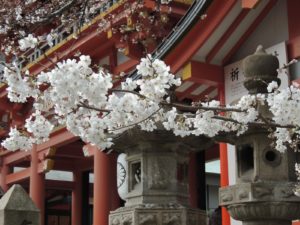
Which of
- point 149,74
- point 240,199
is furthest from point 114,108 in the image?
point 240,199

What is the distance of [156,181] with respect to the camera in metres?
5.15

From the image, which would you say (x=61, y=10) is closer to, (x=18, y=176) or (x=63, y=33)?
(x=63, y=33)

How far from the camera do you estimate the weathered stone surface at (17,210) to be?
16.5 feet

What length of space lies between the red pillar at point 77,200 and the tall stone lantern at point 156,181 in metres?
→ 11.4

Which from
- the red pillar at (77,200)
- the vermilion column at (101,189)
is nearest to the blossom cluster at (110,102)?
the vermilion column at (101,189)

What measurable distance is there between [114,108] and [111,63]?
25.5 ft

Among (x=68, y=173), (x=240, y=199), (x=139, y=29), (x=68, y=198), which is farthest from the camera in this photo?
(x=68, y=198)

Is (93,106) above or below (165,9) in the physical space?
below

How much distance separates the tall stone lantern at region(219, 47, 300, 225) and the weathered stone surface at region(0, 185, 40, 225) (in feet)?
5.66

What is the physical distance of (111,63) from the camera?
1089 centimetres

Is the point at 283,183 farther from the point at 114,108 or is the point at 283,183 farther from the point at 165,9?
the point at 165,9

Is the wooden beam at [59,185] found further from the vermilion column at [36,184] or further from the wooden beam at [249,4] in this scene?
the wooden beam at [249,4]

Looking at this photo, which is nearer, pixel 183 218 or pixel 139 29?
pixel 183 218

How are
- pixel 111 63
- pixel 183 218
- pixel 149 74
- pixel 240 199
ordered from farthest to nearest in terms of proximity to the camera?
1. pixel 111 63
2. pixel 183 218
3. pixel 240 199
4. pixel 149 74
